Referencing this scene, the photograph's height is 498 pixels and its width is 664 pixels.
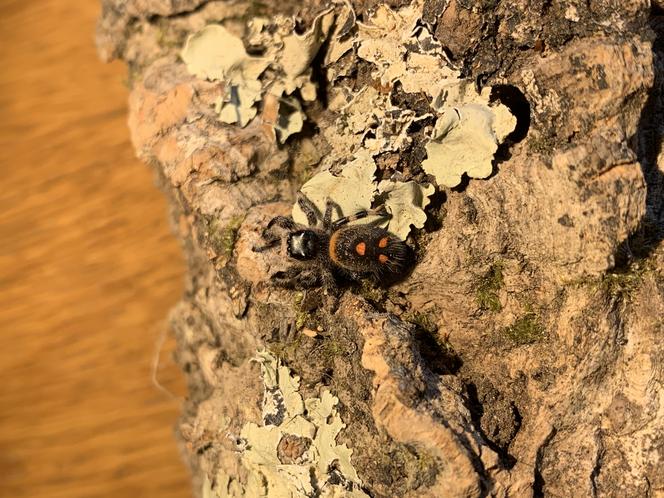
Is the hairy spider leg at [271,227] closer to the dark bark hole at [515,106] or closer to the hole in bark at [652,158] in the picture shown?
the dark bark hole at [515,106]

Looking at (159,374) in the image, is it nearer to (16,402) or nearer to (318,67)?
(16,402)

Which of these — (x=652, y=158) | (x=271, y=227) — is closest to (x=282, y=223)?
(x=271, y=227)

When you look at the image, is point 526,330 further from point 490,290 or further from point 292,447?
point 292,447

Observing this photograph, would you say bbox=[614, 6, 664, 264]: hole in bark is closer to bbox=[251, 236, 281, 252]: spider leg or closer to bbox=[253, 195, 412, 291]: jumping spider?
bbox=[253, 195, 412, 291]: jumping spider

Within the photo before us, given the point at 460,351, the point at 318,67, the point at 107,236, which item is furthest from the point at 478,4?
the point at 107,236

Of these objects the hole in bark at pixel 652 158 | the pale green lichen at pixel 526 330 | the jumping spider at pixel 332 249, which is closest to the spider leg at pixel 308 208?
the jumping spider at pixel 332 249

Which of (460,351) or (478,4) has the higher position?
(478,4)

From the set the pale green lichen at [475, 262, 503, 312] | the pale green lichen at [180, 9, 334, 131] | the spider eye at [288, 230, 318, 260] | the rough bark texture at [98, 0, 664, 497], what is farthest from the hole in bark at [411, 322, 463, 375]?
the pale green lichen at [180, 9, 334, 131]
